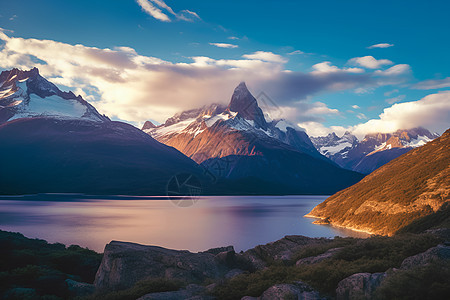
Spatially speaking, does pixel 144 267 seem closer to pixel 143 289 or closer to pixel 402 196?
pixel 143 289

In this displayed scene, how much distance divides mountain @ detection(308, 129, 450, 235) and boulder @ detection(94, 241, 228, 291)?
58926 millimetres

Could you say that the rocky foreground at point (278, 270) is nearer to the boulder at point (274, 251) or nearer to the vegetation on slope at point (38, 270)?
the boulder at point (274, 251)

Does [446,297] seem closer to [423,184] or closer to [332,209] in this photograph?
[423,184]

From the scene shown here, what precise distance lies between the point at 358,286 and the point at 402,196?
75.7 meters

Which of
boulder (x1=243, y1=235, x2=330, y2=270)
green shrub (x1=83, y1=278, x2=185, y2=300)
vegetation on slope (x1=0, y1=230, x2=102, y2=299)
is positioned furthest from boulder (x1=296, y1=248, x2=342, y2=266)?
vegetation on slope (x1=0, y1=230, x2=102, y2=299)

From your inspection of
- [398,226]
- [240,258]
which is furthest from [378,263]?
[398,226]

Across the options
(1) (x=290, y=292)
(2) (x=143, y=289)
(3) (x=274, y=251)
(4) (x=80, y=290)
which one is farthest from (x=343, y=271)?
(4) (x=80, y=290)

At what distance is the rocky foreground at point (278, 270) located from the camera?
611 inches

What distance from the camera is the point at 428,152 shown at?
104 meters

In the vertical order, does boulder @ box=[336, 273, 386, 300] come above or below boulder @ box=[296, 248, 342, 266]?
above

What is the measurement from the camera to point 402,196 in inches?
3152

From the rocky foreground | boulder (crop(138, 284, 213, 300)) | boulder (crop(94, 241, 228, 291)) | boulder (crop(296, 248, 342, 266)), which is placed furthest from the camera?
boulder (crop(94, 241, 228, 291))

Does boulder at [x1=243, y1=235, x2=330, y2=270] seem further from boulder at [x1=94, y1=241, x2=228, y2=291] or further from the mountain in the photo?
the mountain

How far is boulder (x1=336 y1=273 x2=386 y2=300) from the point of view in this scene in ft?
47.6
